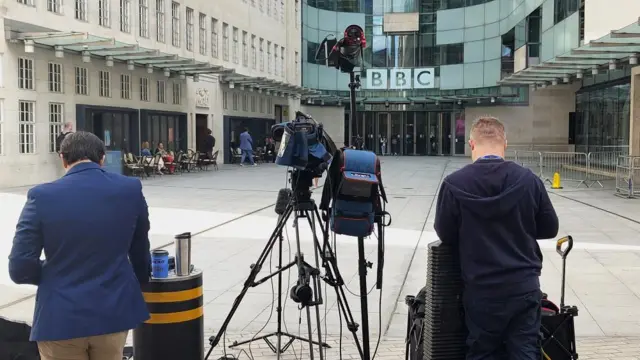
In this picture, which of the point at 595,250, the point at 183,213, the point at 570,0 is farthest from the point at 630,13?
the point at 183,213

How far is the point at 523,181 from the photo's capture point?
3.33 m

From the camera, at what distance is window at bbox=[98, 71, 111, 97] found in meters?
24.3

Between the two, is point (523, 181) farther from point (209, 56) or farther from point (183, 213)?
point (209, 56)

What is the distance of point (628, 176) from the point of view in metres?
18.5

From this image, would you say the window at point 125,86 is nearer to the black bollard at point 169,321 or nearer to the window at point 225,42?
the window at point 225,42

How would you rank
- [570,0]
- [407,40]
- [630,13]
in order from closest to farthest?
[630,13]
[570,0]
[407,40]

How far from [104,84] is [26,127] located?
4.60m

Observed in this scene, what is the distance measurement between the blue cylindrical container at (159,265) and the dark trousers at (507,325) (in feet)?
6.19

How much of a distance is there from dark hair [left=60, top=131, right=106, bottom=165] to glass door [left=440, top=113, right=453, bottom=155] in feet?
148

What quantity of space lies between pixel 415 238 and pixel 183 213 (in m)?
5.43

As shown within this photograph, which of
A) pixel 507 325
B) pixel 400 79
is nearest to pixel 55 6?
pixel 507 325

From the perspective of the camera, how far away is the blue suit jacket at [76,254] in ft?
9.94

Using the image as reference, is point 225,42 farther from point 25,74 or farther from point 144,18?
point 25,74

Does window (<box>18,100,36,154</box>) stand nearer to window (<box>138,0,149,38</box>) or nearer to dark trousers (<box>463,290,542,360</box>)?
window (<box>138,0,149,38</box>)
